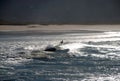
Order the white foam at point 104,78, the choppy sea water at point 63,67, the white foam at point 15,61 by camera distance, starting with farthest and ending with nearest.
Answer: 1. the white foam at point 15,61
2. the choppy sea water at point 63,67
3. the white foam at point 104,78

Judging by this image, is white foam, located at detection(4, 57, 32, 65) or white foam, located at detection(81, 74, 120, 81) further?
white foam, located at detection(4, 57, 32, 65)

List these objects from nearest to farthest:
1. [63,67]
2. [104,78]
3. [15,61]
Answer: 1. [104,78]
2. [63,67]
3. [15,61]

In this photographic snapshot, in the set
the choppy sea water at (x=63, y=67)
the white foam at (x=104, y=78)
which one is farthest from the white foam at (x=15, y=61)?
the white foam at (x=104, y=78)

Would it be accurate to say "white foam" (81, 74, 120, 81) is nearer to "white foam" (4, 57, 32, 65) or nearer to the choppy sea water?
the choppy sea water

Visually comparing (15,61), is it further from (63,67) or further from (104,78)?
(104,78)

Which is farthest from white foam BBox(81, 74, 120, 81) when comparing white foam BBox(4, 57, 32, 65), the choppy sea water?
white foam BBox(4, 57, 32, 65)

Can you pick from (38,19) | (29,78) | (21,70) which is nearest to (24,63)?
(21,70)

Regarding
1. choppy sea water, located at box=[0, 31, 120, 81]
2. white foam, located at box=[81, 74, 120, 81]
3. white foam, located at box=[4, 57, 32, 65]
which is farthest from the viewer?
white foam, located at box=[4, 57, 32, 65]

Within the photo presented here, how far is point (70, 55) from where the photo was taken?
35938mm

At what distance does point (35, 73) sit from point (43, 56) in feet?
26.7

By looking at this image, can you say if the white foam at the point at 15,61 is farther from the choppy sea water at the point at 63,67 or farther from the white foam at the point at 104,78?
the white foam at the point at 104,78

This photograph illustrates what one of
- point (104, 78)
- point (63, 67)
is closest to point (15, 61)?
point (63, 67)

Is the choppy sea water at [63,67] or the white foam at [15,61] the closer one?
the choppy sea water at [63,67]

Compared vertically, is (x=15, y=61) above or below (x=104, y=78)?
above
